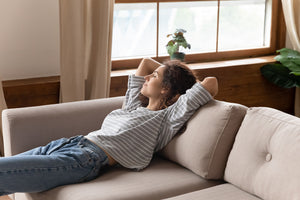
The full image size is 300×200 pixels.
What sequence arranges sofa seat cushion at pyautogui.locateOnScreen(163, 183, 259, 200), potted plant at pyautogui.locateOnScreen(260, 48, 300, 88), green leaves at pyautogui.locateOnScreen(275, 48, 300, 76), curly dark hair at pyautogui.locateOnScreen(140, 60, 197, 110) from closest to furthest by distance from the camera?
sofa seat cushion at pyautogui.locateOnScreen(163, 183, 259, 200), curly dark hair at pyautogui.locateOnScreen(140, 60, 197, 110), green leaves at pyautogui.locateOnScreen(275, 48, 300, 76), potted plant at pyautogui.locateOnScreen(260, 48, 300, 88)

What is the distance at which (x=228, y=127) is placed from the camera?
7.05 feet

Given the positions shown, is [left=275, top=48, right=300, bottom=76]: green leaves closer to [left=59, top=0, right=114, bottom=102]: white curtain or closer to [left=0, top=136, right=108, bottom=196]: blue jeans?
[left=59, top=0, right=114, bottom=102]: white curtain

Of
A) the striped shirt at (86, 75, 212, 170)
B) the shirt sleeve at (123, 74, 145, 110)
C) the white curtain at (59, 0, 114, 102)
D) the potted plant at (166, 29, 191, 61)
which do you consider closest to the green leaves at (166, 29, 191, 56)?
the potted plant at (166, 29, 191, 61)

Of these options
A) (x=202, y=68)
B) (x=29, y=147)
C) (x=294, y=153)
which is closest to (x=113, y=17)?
(x=202, y=68)

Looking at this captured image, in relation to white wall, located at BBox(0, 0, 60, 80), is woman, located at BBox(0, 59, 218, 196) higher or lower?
lower

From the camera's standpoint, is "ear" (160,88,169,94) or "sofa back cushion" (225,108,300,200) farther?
"ear" (160,88,169,94)

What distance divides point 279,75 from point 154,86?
193 cm

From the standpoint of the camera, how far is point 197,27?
412 centimetres

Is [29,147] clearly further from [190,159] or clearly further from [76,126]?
[190,159]

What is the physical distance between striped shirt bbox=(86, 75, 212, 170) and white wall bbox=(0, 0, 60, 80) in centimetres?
125

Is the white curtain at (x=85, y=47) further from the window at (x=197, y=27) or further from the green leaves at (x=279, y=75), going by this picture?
the green leaves at (x=279, y=75)

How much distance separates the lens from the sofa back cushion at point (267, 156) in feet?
5.89

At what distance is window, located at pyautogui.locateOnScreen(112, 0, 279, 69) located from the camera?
12.6 feet

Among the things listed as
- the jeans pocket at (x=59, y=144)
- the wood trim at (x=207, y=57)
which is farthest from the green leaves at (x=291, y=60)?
the jeans pocket at (x=59, y=144)
